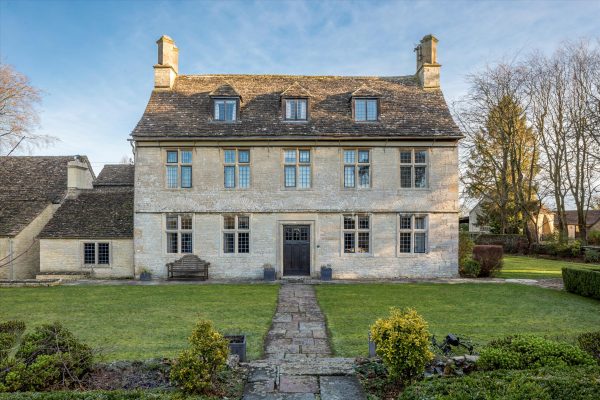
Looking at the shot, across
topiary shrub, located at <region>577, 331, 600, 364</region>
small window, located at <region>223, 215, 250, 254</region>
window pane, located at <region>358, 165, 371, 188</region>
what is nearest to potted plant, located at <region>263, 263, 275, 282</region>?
small window, located at <region>223, 215, 250, 254</region>

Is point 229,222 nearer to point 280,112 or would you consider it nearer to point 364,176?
point 280,112

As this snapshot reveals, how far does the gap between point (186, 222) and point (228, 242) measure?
8.09 ft

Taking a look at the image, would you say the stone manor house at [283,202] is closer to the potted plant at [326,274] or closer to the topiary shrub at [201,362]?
the potted plant at [326,274]

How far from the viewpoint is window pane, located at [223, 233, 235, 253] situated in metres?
19.7

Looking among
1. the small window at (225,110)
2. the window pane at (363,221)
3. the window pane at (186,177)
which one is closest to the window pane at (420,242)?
the window pane at (363,221)

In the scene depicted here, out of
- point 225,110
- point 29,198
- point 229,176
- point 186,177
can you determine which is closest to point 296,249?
point 229,176

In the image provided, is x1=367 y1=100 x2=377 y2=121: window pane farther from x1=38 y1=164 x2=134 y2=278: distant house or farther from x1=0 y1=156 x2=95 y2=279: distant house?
x1=0 y1=156 x2=95 y2=279: distant house

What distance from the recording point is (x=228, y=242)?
19750mm

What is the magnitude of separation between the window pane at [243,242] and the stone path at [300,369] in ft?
30.1

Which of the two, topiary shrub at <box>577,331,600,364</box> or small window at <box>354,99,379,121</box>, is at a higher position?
small window at <box>354,99,379,121</box>

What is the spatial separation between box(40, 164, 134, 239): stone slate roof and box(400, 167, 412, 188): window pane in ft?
48.7

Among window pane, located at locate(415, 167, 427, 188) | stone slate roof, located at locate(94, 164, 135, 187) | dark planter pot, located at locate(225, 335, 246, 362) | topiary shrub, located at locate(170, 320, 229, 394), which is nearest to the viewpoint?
topiary shrub, located at locate(170, 320, 229, 394)

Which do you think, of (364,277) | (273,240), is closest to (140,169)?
(273,240)

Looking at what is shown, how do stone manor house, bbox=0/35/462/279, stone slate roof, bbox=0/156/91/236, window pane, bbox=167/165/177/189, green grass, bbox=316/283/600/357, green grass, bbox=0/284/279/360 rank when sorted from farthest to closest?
1. stone slate roof, bbox=0/156/91/236
2. window pane, bbox=167/165/177/189
3. stone manor house, bbox=0/35/462/279
4. green grass, bbox=316/283/600/357
5. green grass, bbox=0/284/279/360
